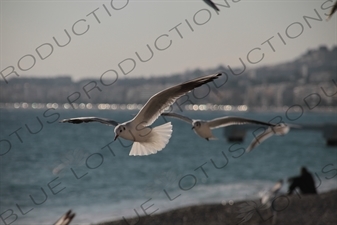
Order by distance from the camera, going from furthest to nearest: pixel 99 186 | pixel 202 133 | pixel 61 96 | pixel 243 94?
pixel 243 94 → pixel 61 96 → pixel 99 186 → pixel 202 133

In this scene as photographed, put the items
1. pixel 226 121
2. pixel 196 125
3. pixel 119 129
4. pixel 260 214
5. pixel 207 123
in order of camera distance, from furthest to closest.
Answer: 1. pixel 260 214
2. pixel 226 121
3. pixel 207 123
4. pixel 196 125
5. pixel 119 129

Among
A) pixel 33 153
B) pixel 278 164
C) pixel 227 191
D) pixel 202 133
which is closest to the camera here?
pixel 202 133

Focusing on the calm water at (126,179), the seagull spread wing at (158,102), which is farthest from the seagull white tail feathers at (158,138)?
the calm water at (126,179)

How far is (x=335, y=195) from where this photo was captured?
1891 centimetres

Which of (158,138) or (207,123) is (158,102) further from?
(207,123)

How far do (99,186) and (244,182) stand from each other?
6582 millimetres

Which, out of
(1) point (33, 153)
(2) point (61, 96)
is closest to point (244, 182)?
(1) point (33, 153)

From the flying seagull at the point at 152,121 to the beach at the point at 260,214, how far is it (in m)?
8.05

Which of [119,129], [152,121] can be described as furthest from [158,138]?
[119,129]

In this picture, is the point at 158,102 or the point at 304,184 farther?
the point at 304,184

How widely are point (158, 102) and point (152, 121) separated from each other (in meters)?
0.24

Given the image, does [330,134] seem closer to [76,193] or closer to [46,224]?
[76,193]

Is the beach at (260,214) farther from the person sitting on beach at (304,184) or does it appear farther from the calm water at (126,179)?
the calm water at (126,179)

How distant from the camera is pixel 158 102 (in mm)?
7441
